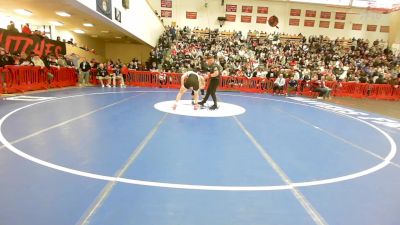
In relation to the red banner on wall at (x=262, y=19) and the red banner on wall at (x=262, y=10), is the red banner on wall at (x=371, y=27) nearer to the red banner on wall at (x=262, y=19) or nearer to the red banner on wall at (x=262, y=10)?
the red banner on wall at (x=262, y=19)

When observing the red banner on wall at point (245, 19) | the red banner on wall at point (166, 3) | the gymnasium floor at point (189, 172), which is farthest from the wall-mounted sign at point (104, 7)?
the red banner on wall at point (245, 19)

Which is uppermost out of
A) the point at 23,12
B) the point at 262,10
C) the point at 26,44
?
the point at 262,10

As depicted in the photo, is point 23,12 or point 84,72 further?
point 84,72

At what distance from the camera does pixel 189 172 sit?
360cm

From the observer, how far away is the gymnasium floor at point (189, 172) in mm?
2631

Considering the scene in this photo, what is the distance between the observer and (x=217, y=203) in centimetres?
285

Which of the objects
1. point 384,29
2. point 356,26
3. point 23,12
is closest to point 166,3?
point 23,12

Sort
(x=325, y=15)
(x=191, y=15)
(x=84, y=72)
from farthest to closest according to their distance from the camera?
(x=325, y=15) → (x=191, y=15) → (x=84, y=72)

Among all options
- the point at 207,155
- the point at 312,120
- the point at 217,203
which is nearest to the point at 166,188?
the point at 217,203

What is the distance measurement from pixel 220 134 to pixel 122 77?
10.7 m

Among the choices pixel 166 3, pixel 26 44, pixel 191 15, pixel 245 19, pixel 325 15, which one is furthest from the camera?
pixel 325 15

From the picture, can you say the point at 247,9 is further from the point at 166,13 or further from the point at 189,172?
the point at 189,172

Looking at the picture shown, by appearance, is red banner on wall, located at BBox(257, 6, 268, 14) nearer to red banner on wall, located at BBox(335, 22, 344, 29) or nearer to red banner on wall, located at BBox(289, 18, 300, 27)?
red banner on wall, located at BBox(289, 18, 300, 27)

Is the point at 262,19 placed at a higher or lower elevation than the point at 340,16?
lower
